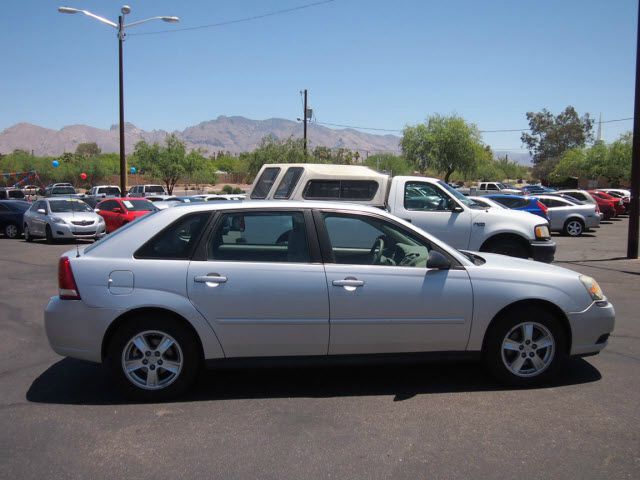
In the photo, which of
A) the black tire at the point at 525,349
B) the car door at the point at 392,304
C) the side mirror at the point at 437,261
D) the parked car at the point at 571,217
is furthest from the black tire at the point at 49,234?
the parked car at the point at 571,217

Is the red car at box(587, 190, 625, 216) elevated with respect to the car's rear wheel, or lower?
elevated

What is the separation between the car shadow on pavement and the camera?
509 cm

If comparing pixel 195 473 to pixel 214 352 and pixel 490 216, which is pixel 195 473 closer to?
pixel 214 352

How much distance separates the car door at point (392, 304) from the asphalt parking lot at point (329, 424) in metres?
0.45

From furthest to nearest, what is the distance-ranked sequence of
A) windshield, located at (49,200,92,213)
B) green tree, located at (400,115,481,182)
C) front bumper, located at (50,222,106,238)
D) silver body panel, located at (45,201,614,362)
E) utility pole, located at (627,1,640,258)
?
green tree, located at (400,115,481,182) < windshield, located at (49,200,92,213) < front bumper, located at (50,222,106,238) < utility pole, located at (627,1,640,258) < silver body panel, located at (45,201,614,362)

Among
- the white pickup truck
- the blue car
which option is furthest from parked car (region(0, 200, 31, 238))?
the blue car

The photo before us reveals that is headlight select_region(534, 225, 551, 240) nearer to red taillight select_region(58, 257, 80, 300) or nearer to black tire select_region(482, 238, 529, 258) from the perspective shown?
black tire select_region(482, 238, 529, 258)

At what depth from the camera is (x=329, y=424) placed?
14.7ft

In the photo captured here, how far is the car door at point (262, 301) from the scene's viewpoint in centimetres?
488

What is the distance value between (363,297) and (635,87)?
12.8 metres

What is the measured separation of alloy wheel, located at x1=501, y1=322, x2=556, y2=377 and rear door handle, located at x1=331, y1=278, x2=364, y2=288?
1329 millimetres

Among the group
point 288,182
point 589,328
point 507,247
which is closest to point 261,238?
point 589,328

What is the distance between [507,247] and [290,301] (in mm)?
7074

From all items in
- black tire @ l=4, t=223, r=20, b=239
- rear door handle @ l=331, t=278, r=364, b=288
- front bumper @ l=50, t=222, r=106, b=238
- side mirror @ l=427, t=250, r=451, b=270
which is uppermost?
side mirror @ l=427, t=250, r=451, b=270
